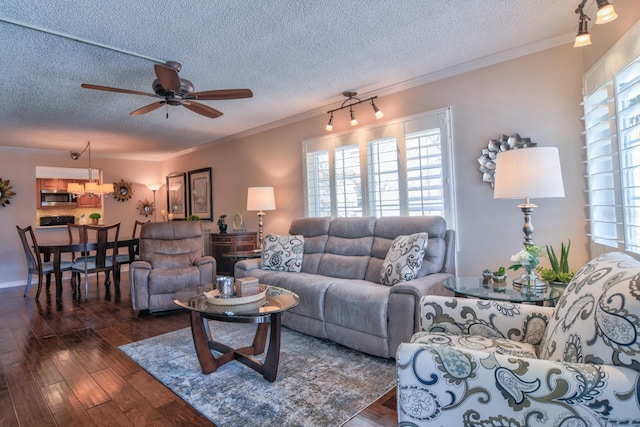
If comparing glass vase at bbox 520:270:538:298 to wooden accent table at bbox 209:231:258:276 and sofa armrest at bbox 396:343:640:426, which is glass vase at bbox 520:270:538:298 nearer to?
sofa armrest at bbox 396:343:640:426

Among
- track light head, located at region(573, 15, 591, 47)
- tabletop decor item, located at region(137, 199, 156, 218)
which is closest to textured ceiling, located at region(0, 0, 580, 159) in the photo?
track light head, located at region(573, 15, 591, 47)

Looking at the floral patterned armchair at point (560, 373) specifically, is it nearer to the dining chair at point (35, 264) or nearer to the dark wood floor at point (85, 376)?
the dark wood floor at point (85, 376)

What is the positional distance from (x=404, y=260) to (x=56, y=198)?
23.1ft

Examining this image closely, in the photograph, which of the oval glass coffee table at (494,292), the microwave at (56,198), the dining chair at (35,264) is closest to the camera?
the oval glass coffee table at (494,292)

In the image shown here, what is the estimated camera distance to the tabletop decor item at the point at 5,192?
5.80 metres

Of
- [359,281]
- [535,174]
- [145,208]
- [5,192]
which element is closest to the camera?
[535,174]

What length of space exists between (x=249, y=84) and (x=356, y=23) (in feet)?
4.75

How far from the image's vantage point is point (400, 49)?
2.83 meters

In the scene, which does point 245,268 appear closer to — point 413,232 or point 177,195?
point 413,232

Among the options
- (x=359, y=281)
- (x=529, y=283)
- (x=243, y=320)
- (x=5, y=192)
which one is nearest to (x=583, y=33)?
(x=529, y=283)

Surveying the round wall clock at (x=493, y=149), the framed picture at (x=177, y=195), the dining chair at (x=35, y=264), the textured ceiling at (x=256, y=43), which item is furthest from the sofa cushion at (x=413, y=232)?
the framed picture at (x=177, y=195)

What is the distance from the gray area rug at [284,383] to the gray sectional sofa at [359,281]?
18cm

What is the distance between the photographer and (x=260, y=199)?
14.9 ft

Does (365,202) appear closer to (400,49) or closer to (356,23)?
(400,49)
